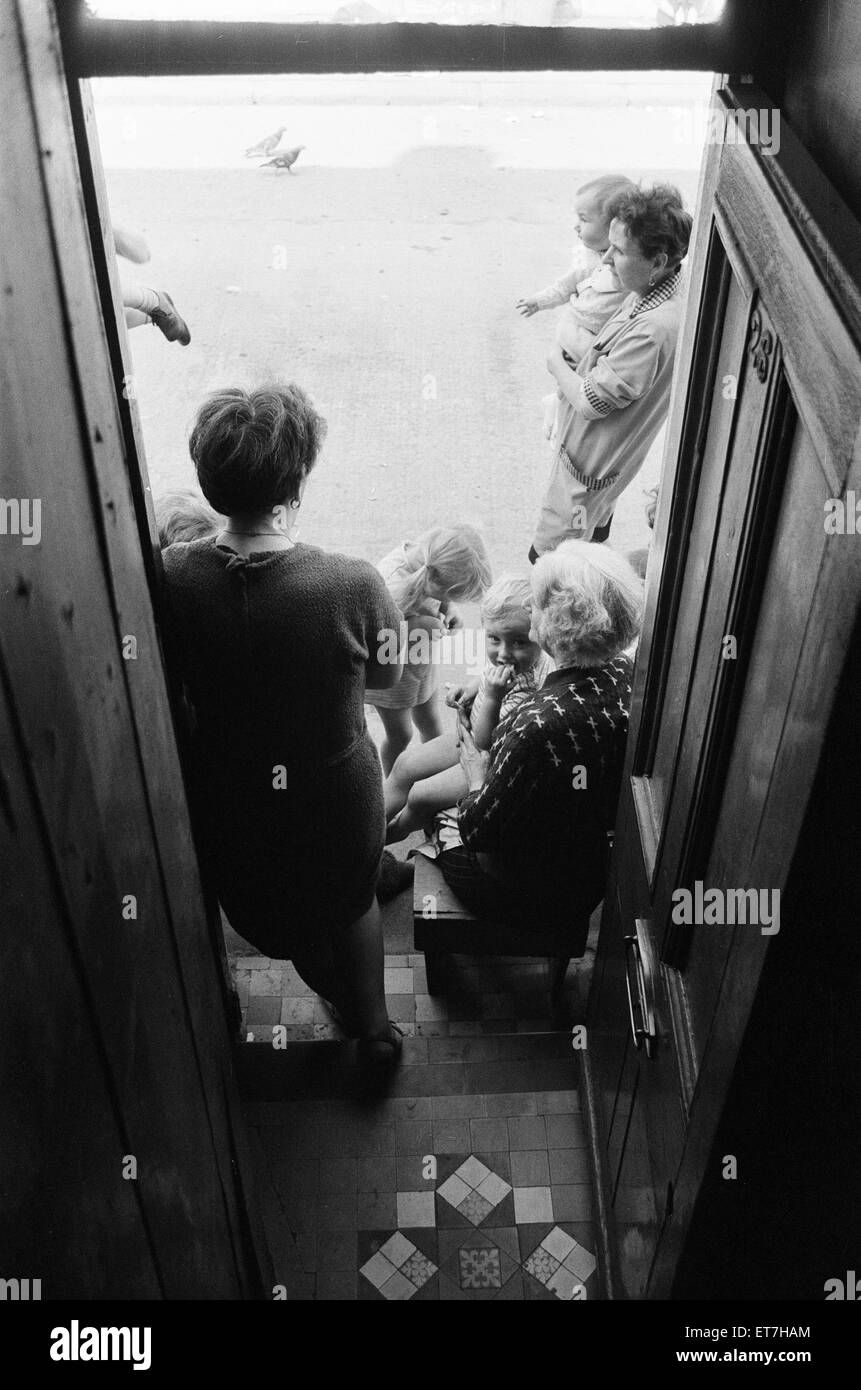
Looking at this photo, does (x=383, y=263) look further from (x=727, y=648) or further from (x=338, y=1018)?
(x=727, y=648)

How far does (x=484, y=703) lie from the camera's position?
328 cm

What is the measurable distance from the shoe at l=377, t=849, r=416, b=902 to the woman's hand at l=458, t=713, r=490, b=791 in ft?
1.44

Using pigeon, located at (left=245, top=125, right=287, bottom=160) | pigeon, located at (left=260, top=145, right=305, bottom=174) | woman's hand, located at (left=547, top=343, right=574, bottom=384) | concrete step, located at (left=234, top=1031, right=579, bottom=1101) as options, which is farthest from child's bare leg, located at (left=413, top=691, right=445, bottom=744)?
pigeon, located at (left=245, top=125, right=287, bottom=160)

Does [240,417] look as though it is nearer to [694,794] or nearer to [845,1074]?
[694,794]

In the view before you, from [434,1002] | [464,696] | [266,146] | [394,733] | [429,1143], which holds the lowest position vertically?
[429,1143]

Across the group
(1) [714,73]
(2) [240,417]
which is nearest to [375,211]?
(2) [240,417]

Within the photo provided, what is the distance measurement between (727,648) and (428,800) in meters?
1.99

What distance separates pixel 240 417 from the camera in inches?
85.7

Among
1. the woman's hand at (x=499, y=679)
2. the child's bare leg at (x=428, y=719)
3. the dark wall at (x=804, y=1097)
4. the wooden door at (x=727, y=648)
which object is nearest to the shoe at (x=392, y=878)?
the child's bare leg at (x=428, y=719)

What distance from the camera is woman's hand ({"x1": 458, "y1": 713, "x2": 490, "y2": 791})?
10.9 ft

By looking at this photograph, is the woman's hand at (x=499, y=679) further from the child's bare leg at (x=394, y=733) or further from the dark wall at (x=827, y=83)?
the dark wall at (x=827, y=83)

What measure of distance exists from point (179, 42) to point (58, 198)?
0.90ft

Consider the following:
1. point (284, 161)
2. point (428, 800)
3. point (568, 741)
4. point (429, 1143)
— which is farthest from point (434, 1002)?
point (284, 161)

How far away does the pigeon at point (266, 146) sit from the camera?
27.6 ft
